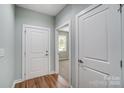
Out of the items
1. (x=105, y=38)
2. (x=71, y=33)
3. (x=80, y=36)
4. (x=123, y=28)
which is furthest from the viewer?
(x=71, y=33)

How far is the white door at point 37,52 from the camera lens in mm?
2965

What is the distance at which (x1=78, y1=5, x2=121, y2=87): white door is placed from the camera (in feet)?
3.76

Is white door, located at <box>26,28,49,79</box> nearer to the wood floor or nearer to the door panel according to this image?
the wood floor

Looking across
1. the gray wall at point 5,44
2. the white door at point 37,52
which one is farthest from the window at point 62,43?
the gray wall at point 5,44

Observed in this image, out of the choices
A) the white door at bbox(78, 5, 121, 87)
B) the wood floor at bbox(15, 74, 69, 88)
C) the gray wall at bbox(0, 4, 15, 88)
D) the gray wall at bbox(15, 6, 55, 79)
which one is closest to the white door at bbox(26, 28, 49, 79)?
the gray wall at bbox(15, 6, 55, 79)

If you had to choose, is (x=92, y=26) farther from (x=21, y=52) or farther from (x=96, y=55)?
(x=21, y=52)

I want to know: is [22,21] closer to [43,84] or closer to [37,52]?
[37,52]

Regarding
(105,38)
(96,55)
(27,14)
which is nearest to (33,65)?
(27,14)

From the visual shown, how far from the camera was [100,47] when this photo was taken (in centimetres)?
137

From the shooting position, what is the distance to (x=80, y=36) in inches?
74.1

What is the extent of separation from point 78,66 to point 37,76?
188cm

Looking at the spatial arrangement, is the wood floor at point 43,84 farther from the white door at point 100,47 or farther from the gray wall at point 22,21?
the white door at point 100,47

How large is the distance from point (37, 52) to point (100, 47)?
2361mm

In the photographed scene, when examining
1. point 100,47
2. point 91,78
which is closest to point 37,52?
point 91,78
